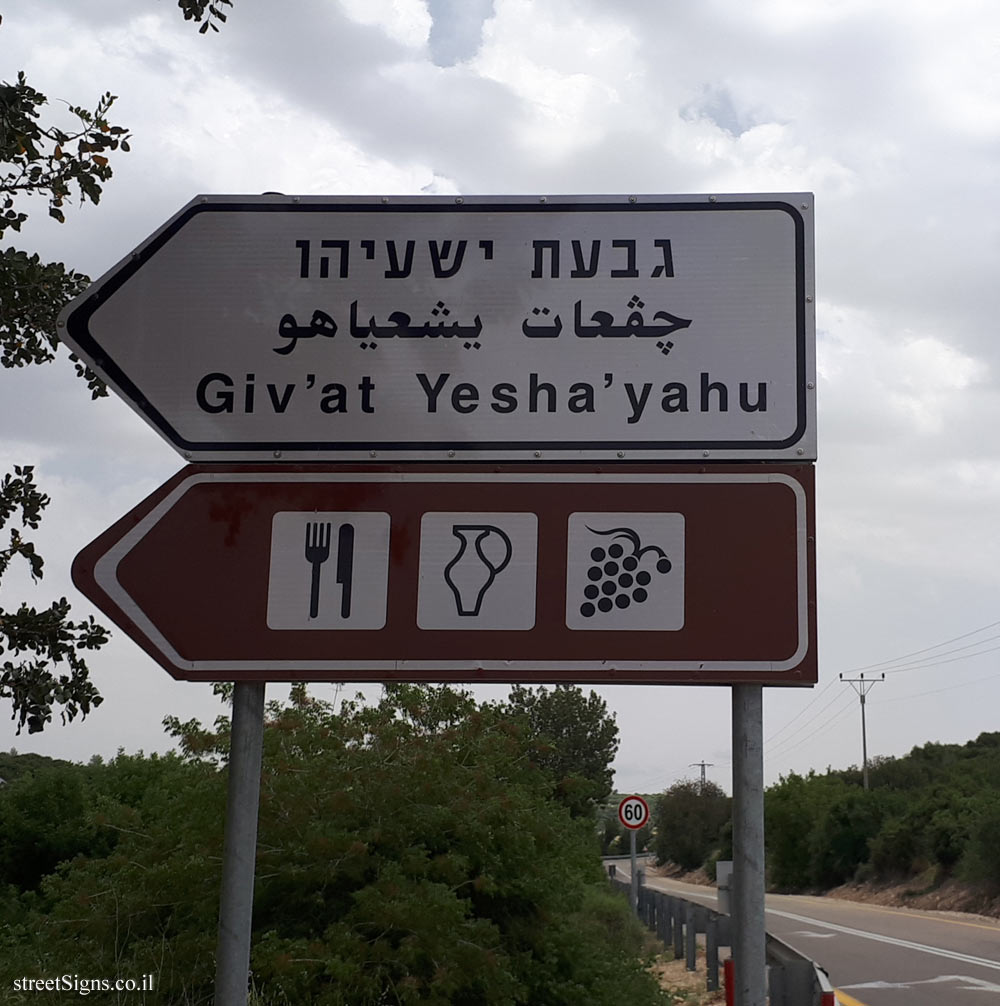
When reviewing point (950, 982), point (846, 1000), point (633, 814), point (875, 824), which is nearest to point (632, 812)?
point (633, 814)

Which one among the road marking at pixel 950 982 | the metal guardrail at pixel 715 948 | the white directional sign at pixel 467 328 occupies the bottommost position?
the road marking at pixel 950 982

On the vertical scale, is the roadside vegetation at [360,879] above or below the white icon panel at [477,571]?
below

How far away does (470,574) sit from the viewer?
8.50 feet

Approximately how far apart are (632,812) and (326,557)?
864 inches

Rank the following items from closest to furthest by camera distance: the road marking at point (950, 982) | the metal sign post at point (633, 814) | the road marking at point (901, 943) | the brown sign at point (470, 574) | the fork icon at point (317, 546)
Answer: the brown sign at point (470, 574)
the fork icon at point (317, 546)
the road marking at point (950, 982)
the road marking at point (901, 943)
the metal sign post at point (633, 814)

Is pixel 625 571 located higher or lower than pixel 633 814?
higher

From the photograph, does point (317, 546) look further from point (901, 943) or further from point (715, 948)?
point (901, 943)

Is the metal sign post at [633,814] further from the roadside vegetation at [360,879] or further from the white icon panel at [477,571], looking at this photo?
the white icon panel at [477,571]

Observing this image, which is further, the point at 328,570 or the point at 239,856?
the point at 328,570

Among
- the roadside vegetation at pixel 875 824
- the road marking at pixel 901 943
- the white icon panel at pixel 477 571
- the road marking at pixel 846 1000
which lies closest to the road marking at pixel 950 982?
the road marking at pixel 846 1000

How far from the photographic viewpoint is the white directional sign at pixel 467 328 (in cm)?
266

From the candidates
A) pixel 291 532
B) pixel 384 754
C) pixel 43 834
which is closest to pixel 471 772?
pixel 384 754

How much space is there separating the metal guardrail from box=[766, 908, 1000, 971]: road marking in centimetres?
402

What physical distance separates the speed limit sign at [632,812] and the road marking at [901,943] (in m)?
4.72
